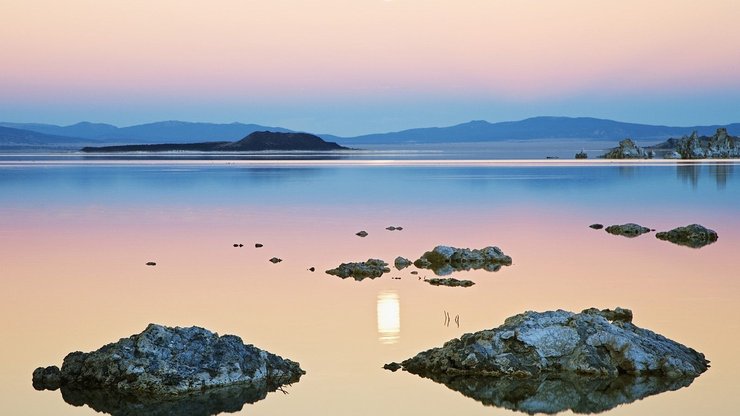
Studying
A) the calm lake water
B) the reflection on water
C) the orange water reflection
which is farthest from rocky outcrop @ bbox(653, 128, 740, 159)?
the reflection on water

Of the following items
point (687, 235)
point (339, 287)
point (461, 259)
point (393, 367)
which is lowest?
point (687, 235)

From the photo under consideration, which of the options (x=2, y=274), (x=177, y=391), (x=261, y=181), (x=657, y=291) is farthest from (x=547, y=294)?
(x=261, y=181)

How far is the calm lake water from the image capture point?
11508mm

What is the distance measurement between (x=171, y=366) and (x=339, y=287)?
6.83 metres

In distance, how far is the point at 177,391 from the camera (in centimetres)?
1138

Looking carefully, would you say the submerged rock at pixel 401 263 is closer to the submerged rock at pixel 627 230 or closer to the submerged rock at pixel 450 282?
the submerged rock at pixel 450 282

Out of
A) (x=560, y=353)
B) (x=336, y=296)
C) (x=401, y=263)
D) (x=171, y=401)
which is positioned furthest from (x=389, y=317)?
(x=401, y=263)

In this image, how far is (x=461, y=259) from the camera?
2177 cm

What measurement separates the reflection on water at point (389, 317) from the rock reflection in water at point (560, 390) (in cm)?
188

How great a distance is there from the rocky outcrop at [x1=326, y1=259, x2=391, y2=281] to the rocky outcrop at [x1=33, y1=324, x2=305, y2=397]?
24.8 feet

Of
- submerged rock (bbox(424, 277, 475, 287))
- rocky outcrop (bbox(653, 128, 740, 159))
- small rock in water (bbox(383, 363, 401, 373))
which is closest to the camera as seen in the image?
Answer: small rock in water (bbox(383, 363, 401, 373))

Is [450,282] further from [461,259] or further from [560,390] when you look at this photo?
[560,390]

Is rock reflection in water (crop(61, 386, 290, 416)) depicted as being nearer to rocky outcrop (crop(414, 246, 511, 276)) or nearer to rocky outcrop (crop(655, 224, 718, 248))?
rocky outcrop (crop(414, 246, 511, 276))

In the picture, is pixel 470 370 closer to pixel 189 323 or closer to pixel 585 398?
pixel 585 398
